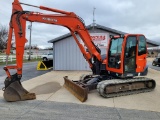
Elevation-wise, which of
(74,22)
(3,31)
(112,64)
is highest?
(3,31)

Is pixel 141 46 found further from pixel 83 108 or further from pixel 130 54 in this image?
pixel 83 108

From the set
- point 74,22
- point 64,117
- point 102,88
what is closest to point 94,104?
point 102,88

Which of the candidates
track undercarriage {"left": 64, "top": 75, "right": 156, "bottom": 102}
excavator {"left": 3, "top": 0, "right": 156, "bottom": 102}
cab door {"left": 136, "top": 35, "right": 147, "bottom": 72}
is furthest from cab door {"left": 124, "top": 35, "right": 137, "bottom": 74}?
track undercarriage {"left": 64, "top": 75, "right": 156, "bottom": 102}

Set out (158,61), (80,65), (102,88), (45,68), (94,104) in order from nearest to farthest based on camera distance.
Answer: (94,104)
(102,88)
(80,65)
(45,68)
(158,61)

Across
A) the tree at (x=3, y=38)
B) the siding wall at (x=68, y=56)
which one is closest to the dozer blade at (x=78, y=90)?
the siding wall at (x=68, y=56)

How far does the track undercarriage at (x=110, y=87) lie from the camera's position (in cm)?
797

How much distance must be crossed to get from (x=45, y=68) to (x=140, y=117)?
1542 cm

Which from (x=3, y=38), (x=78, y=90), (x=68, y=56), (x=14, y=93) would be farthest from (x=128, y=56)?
(x=3, y=38)

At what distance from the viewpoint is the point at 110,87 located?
826cm

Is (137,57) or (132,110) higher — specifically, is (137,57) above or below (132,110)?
above

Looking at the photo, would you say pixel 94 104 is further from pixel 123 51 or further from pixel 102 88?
pixel 123 51

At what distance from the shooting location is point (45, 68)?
805 inches

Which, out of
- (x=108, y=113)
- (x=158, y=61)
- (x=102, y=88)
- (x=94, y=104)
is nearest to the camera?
(x=108, y=113)

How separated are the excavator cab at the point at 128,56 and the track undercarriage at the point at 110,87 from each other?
13.7 inches
